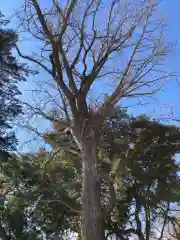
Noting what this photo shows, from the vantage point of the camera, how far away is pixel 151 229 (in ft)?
34.6

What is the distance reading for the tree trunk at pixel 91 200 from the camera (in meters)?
5.97

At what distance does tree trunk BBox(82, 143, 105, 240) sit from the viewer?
597 cm

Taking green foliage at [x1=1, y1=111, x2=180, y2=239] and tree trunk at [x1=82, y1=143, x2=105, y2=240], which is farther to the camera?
green foliage at [x1=1, y1=111, x2=180, y2=239]

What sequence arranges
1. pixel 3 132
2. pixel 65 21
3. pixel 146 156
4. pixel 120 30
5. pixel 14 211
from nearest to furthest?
pixel 65 21 → pixel 120 30 → pixel 14 211 → pixel 146 156 → pixel 3 132

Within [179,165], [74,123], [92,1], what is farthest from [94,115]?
[179,165]

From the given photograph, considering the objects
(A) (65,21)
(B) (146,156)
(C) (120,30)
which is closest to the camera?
(A) (65,21)

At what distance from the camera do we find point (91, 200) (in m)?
6.31

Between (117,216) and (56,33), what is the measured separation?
5.60m

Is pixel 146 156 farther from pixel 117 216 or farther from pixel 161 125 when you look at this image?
pixel 117 216

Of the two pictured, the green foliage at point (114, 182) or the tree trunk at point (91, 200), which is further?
the green foliage at point (114, 182)

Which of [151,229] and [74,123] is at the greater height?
[74,123]

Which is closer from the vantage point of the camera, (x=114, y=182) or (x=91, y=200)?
(x=91, y=200)

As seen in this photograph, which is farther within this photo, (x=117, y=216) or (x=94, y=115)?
(x=117, y=216)

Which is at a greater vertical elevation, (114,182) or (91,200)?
(114,182)
